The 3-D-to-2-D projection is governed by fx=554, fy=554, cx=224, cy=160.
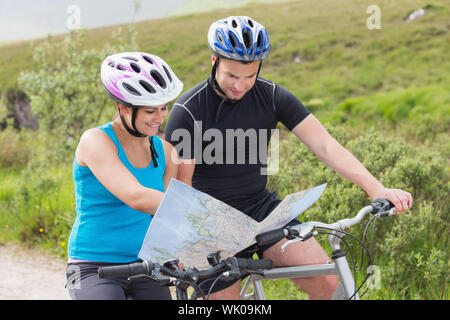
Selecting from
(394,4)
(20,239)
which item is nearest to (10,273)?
(20,239)

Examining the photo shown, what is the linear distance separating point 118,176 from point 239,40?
1.06 m

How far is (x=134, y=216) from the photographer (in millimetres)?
2494

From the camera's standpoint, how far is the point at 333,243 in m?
2.39

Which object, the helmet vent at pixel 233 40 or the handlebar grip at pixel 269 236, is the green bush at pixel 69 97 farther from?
the handlebar grip at pixel 269 236

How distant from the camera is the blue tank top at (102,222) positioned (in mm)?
2416

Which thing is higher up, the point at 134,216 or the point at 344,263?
the point at 134,216

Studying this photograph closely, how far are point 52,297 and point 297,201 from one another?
12.7 ft

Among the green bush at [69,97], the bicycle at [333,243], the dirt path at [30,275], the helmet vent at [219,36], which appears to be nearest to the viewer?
the bicycle at [333,243]

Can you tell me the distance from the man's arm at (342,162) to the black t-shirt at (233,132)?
0.08 meters

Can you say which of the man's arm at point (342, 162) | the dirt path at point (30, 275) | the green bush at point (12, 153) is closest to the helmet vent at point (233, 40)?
the man's arm at point (342, 162)

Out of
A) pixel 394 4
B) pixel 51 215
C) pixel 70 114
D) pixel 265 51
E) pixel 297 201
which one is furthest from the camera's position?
pixel 394 4

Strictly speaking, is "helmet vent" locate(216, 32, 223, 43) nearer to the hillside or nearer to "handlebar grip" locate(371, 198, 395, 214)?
"handlebar grip" locate(371, 198, 395, 214)

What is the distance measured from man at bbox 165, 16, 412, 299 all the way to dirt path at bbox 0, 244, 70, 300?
2.97 m

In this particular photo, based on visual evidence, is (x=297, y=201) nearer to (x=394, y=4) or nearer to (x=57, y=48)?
(x=57, y=48)
